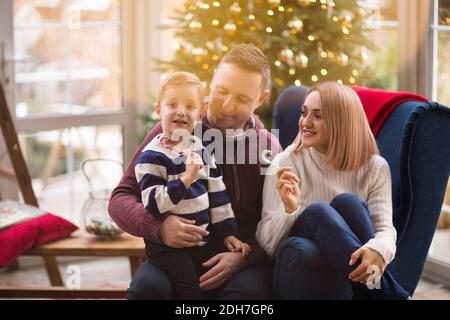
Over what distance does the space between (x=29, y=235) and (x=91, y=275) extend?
A: 2.26ft

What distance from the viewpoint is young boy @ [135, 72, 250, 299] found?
1710mm

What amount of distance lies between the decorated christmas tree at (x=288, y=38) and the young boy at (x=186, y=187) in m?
0.80

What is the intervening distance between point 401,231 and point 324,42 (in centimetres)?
102

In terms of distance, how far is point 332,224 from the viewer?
1.70 m

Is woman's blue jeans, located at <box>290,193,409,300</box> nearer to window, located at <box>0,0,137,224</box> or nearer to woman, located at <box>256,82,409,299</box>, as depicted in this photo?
woman, located at <box>256,82,409,299</box>

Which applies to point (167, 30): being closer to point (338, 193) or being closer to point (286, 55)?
point (286, 55)

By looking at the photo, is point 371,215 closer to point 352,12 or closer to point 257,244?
point 257,244

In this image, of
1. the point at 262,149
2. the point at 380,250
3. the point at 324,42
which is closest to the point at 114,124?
the point at 324,42

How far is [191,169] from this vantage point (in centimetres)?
169

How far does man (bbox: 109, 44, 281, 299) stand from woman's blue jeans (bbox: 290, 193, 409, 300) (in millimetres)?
118

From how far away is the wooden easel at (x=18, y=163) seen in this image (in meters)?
2.96

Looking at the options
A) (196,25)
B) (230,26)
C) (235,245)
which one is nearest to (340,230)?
(235,245)

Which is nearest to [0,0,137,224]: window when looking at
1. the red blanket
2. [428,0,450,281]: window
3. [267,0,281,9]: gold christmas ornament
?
[267,0,281,9]: gold christmas ornament

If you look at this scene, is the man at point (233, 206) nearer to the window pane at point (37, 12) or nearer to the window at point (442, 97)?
the window at point (442, 97)
